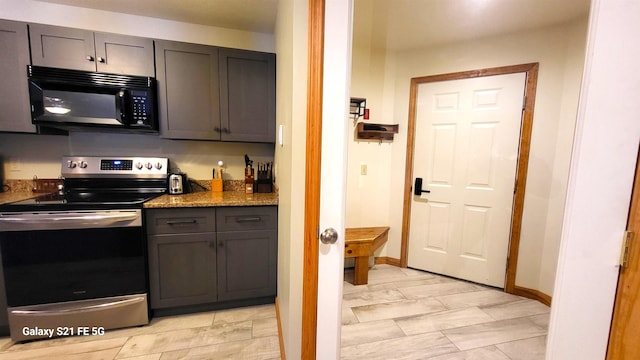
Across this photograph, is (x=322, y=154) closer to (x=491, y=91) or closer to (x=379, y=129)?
(x=379, y=129)

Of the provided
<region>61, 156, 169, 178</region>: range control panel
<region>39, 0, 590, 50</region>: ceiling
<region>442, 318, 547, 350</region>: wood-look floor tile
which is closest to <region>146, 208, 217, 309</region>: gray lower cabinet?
<region>61, 156, 169, 178</region>: range control panel

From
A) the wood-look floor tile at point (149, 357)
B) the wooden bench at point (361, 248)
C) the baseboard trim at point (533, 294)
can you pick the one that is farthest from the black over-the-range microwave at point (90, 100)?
the baseboard trim at point (533, 294)

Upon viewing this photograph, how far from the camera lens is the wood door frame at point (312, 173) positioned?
92 centimetres

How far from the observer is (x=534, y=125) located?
2.21m

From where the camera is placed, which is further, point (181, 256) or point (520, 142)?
point (520, 142)

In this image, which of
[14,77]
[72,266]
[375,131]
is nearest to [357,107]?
[375,131]

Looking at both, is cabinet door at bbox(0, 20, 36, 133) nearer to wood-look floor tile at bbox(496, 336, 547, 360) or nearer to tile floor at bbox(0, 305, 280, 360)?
tile floor at bbox(0, 305, 280, 360)

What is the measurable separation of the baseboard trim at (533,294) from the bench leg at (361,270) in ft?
4.80

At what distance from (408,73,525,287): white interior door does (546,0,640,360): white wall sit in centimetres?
203

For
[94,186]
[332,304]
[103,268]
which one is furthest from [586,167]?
[94,186]

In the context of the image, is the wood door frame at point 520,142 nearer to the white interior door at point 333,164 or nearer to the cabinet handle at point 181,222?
the white interior door at point 333,164

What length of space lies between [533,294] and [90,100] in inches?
165

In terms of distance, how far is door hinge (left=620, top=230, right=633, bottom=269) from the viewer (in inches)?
24.3

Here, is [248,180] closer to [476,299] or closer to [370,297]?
[370,297]
